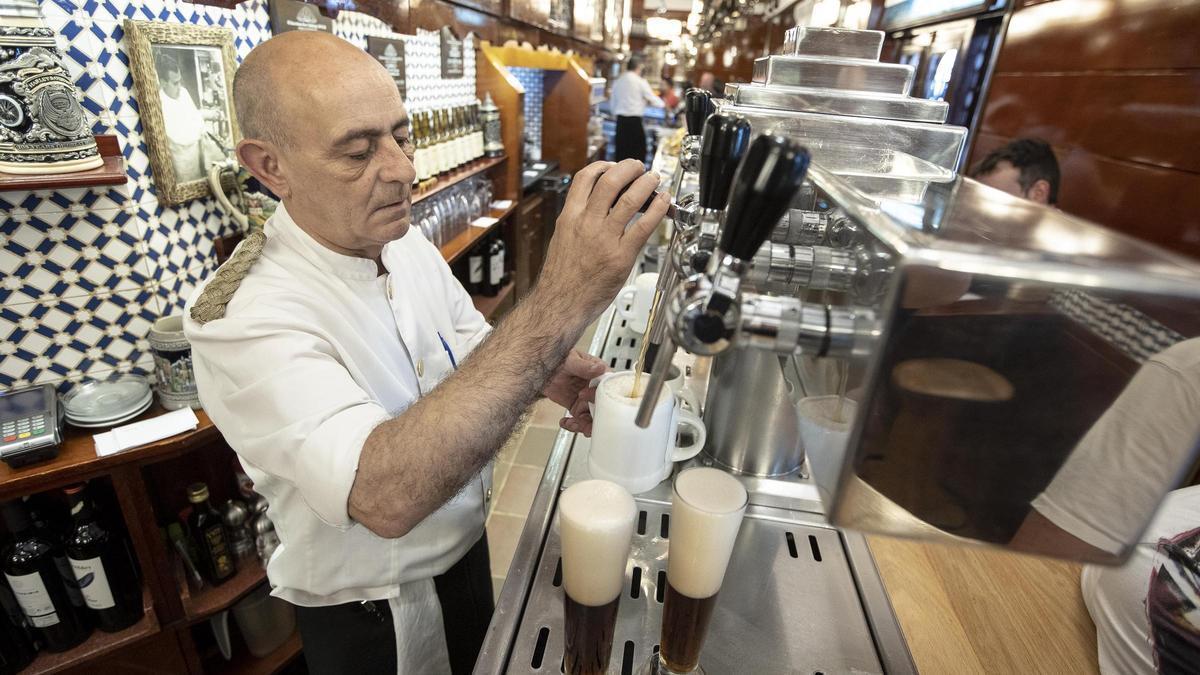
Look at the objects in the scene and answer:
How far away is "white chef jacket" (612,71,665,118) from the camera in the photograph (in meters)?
8.52

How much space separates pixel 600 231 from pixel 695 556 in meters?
0.45

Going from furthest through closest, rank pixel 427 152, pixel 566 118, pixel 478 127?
pixel 566 118, pixel 478 127, pixel 427 152

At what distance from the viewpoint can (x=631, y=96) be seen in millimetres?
8602

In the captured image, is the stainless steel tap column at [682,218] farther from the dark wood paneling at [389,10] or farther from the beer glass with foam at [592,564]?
the dark wood paneling at [389,10]

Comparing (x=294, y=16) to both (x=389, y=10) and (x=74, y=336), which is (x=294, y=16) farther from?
(x=74, y=336)

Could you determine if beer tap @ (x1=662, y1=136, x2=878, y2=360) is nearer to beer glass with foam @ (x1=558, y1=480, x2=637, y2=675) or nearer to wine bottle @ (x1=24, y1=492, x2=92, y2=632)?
beer glass with foam @ (x1=558, y1=480, x2=637, y2=675)

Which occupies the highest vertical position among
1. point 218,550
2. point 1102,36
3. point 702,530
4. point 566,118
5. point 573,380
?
point 1102,36

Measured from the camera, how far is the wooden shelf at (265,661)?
1.96 meters

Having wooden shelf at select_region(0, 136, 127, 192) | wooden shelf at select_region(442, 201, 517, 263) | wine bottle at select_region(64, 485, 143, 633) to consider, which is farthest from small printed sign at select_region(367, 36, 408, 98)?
wine bottle at select_region(64, 485, 143, 633)

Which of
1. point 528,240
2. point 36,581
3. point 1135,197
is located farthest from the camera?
point 528,240

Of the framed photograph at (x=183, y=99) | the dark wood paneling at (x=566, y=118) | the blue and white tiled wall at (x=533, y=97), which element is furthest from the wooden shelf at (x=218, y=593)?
the blue and white tiled wall at (x=533, y=97)

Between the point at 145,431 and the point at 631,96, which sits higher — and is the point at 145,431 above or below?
below

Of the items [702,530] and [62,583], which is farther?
[62,583]

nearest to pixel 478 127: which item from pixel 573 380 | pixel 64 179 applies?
pixel 64 179
